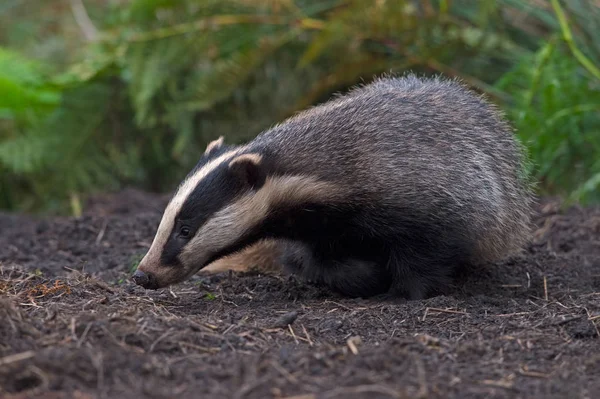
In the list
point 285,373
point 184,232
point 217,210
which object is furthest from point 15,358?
point 217,210

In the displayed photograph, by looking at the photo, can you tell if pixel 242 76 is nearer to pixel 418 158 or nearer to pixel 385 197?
pixel 418 158

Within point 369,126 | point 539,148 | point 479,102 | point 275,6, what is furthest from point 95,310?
point 275,6

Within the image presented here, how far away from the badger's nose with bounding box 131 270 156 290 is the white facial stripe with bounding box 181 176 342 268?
0.24 metres

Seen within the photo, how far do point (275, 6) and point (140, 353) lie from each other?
6857 mm

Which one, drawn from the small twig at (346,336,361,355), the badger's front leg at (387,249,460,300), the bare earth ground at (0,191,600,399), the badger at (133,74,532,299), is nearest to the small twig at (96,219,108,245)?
the bare earth ground at (0,191,600,399)

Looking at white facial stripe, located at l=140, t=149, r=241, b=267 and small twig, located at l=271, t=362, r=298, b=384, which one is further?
white facial stripe, located at l=140, t=149, r=241, b=267

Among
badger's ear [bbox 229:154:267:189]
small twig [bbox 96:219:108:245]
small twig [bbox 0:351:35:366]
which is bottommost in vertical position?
small twig [bbox 96:219:108:245]

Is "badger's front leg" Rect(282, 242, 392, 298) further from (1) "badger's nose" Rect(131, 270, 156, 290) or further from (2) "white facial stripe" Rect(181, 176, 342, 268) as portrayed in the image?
(1) "badger's nose" Rect(131, 270, 156, 290)

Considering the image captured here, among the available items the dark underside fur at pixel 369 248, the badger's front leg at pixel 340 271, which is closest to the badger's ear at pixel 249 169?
the dark underside fur at pixel 369 248

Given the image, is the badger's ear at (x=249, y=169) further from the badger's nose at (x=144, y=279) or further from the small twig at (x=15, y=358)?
the small twig at (x=15, y=358)

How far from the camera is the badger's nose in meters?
5.55

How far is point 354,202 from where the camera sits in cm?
578

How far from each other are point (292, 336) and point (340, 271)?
1.45 meters

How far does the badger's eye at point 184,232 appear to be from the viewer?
18.2 ft
